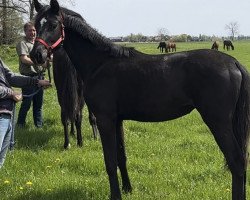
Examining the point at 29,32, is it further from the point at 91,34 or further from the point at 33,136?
the point at 91,34

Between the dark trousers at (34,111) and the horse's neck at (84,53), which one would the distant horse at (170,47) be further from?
the horse's neck at (84,53)

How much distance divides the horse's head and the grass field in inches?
71.4

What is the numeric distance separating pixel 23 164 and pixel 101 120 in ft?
7.44

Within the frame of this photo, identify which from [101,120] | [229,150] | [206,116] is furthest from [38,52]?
[229,150]

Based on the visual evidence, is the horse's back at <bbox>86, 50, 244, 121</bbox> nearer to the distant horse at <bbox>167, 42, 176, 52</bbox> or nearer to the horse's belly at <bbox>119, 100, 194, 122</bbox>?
the horse's belly at <bbox>119, 100, 194, 122</bbox>

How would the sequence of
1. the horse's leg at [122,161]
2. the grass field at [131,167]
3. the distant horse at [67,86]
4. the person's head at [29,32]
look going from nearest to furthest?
the grass field at [131,167] < the horse's leg at [122,161] < the distant horse at [67,86] < the person's head at [29,32]

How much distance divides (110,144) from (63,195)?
3.15 ft

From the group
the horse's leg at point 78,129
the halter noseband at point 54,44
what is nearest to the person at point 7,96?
the halter noseband at point 54,44

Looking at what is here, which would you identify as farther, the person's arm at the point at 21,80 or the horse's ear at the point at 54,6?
the person's arm at the point at 21,80

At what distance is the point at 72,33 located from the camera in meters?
4.88

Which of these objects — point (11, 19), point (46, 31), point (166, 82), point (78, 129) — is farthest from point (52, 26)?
point (11, 19)

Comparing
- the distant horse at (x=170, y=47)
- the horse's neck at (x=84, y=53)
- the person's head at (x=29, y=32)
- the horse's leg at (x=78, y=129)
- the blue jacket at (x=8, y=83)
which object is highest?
the person's head at (x=29, y=32)

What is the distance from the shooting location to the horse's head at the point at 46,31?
4.50m

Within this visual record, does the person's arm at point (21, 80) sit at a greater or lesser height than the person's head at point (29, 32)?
lesser
